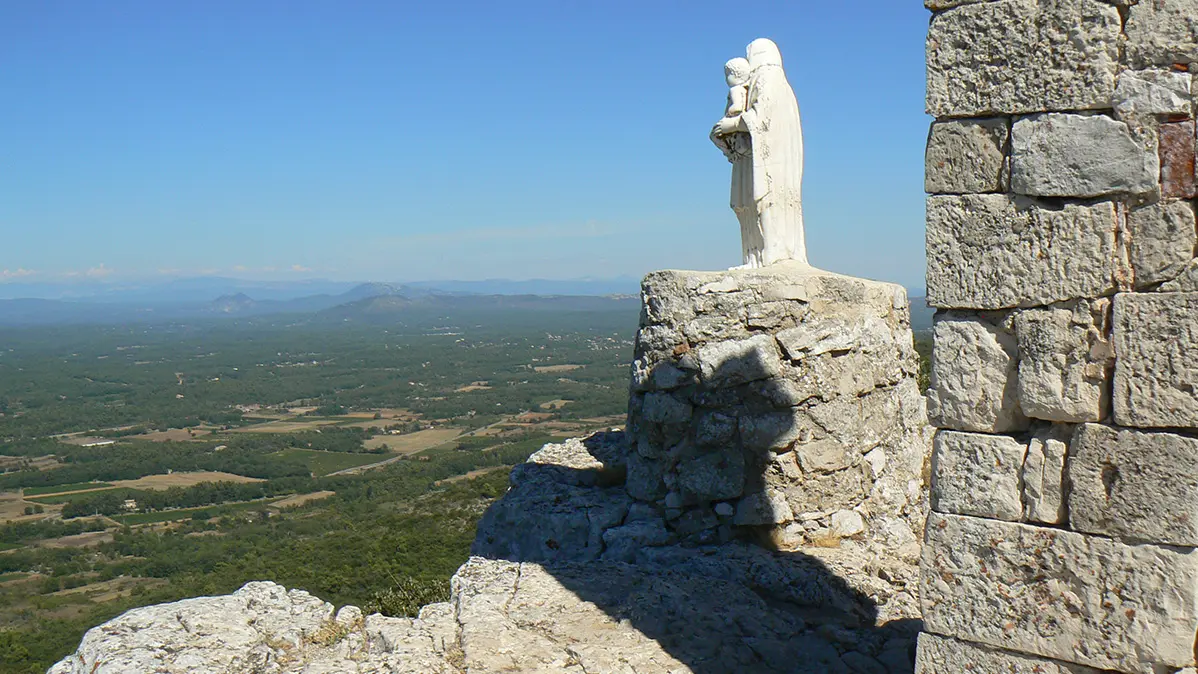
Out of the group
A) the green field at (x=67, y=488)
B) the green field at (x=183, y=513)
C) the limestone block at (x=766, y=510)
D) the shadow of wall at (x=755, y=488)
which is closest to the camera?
the shadow of wall at (x=755, y=488)

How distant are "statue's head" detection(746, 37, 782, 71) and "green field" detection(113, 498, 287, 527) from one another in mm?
40841

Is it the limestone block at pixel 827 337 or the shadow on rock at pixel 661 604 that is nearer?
the shadow on rock at pixel 661 604

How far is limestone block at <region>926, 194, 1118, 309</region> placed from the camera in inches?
157

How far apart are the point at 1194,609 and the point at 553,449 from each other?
8412mm

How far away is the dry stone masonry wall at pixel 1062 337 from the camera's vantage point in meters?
3.88

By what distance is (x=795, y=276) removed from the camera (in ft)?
28.3

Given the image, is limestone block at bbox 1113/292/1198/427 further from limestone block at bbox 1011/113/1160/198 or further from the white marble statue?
the white marble statue

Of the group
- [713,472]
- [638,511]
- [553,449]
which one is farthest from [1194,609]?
[553,449]

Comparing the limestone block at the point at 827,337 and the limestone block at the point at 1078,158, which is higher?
the limestone block at the point at 1078,158

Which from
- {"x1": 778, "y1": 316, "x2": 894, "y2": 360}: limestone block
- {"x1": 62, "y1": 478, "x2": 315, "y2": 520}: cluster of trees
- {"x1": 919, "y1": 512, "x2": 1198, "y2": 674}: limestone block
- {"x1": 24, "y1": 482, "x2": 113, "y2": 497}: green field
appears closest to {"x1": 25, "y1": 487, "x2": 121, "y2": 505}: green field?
{"x1": 62, "y1": 478, "x2": 315, "y2": 520}: cluster of trees

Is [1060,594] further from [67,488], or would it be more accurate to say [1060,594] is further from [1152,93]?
[67,488]

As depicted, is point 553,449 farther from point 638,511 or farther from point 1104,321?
point 1104,321

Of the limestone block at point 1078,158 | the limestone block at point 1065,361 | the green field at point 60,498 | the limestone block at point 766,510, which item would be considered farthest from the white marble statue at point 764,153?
the green field at point 60,498

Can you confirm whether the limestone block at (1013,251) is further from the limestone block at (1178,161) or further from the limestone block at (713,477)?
the limestone block at (713,477)
